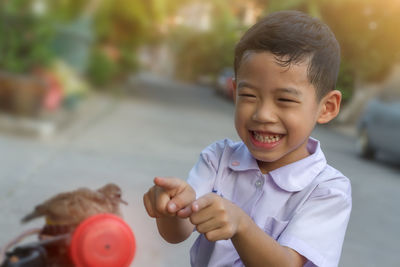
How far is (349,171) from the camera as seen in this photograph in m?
7.45

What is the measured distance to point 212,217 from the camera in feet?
3.52

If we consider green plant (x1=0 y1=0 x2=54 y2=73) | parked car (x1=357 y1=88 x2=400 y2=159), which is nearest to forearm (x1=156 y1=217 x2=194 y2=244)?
green plant (x1=0 y1=0 x2=54 y2=73)

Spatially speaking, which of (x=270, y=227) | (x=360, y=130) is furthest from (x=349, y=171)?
(x=270, y=227)

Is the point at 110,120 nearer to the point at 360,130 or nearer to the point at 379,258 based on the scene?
the point at 360,130

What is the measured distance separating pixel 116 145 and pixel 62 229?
630cm

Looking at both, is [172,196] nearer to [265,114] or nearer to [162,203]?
[162,203]

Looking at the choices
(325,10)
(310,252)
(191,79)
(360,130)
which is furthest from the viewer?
(191,79)

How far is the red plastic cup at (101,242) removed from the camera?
0.83 meters

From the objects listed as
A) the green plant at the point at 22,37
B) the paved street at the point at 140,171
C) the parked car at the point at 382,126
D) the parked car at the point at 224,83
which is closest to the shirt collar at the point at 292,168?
the paved street at the point at 140,171

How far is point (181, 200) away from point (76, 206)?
10.9 inches

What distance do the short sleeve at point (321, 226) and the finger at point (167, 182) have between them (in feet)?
1.49

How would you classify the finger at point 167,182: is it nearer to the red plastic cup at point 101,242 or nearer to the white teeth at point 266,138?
the red plastic cup at point 101,242

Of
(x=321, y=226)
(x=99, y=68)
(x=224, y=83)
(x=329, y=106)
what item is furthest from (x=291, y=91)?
(x=224, y=83)

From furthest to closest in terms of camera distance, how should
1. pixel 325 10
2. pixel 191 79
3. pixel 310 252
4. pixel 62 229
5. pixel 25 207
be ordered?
pixel 191 79 < pixel 325 10 < pixel 25 207 < pixel 310 252 < pixel 62 229
